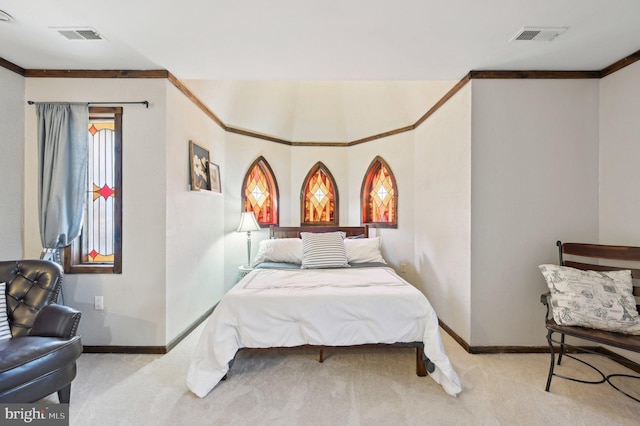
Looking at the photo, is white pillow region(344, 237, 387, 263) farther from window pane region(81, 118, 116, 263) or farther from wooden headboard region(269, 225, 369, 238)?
window pane region(81, 118, 116, 263)

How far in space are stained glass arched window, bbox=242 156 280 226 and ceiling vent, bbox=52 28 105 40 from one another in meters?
2.55

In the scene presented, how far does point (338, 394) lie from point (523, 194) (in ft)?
7.86

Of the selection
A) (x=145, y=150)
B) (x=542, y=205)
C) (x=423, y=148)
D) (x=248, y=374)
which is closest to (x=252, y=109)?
(x=145, y=150)

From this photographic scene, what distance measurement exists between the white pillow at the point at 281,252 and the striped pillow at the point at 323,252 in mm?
124

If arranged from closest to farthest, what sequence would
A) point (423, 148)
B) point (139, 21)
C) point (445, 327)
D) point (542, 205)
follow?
point (139, 21)
point (542, 205)
point (445, 327)
point (423, 148)

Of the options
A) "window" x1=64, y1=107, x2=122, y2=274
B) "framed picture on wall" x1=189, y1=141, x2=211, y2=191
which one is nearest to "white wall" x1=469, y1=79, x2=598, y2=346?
"framed picture on wall" x1=189, y1=141, x2=211, y2=191

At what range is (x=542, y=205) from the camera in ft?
8.88

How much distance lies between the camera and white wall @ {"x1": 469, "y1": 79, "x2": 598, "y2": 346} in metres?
2.70

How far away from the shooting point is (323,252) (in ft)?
11.5

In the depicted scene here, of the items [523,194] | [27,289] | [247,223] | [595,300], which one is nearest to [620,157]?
[523,194]

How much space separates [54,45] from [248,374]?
121 inches

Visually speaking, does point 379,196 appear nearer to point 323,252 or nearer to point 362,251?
point 362,251

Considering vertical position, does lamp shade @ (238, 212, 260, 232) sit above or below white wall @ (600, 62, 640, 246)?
below

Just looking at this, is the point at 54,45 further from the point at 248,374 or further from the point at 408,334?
the point at 408,334
